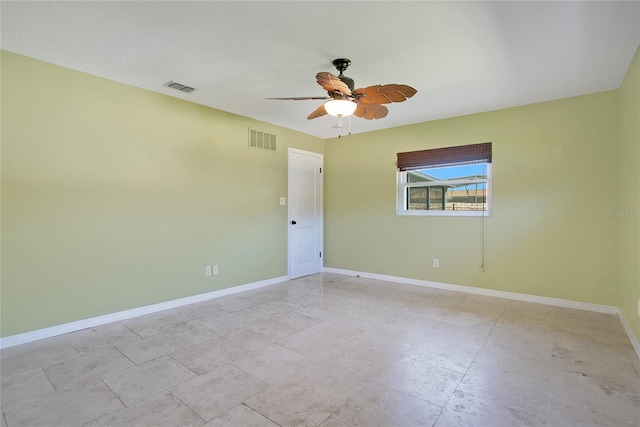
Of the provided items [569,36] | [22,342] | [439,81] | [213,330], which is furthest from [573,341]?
[22,342]

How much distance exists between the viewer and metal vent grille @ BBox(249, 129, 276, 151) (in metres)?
4.59

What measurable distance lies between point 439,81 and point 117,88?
3.33 metres

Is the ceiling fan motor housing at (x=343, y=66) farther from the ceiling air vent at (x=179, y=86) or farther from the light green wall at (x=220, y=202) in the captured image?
the light green wall at (x=220, y=202)

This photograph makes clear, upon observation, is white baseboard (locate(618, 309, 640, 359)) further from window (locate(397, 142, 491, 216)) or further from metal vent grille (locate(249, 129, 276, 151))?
metal vent grille (locate(249, 129, 276, 151))

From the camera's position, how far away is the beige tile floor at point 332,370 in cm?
180

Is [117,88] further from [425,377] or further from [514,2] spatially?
[425,377]

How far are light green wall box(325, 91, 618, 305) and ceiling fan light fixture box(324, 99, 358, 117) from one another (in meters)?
1.85

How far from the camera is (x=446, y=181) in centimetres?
463

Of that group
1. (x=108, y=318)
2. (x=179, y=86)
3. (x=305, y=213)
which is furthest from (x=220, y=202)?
(x=108, y=318)

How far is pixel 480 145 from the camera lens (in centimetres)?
424

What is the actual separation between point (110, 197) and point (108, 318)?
Answer: 1.25 meters

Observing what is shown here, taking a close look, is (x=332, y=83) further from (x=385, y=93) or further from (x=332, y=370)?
(x=332, y=370)

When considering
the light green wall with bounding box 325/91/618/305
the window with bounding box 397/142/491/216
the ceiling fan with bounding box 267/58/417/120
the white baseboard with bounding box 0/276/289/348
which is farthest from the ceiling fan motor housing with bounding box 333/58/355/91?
the white baseboard with bounding box 0/276/289/348

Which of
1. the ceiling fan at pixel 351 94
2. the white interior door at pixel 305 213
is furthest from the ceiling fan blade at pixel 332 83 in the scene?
the white interior door at pixel 305 213
